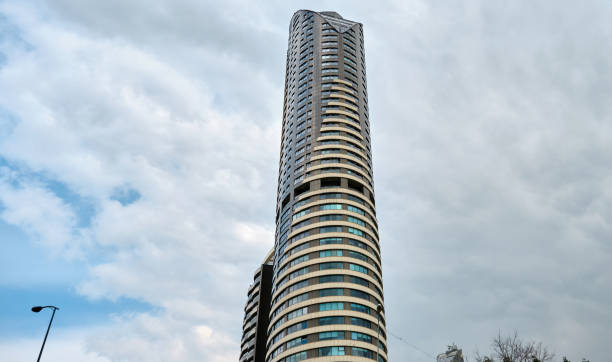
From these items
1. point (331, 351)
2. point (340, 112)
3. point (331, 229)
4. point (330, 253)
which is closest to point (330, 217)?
point (331, 229)

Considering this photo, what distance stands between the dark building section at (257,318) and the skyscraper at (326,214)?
→ 30.3m

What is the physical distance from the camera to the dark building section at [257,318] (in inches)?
5108

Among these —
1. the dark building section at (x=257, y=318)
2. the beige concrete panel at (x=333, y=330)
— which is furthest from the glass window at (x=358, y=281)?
the dark building section at (x=257, y=318)

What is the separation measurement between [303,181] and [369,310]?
3411 centimetres

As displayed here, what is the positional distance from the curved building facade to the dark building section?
30358 millimetres

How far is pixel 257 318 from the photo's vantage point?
13538 cm

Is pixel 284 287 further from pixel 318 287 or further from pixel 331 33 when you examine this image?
pixel 331 33

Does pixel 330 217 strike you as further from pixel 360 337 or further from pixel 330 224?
pixel 360 337

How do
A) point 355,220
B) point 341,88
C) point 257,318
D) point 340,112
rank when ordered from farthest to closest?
point 257,318
point 341,88
point 340,112
point 355,220

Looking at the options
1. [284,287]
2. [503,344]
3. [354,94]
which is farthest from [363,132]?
[503,344]

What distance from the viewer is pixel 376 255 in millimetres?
103812

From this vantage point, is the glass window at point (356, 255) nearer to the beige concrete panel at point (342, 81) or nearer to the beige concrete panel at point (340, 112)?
the beige concrete panel at point (340, 112)

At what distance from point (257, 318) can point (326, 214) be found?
48.8 m

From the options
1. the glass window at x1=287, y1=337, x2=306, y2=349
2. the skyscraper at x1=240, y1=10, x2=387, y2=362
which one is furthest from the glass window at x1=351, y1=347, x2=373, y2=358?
the glass window at x1=287, y1=337, x2=306, y2=349
